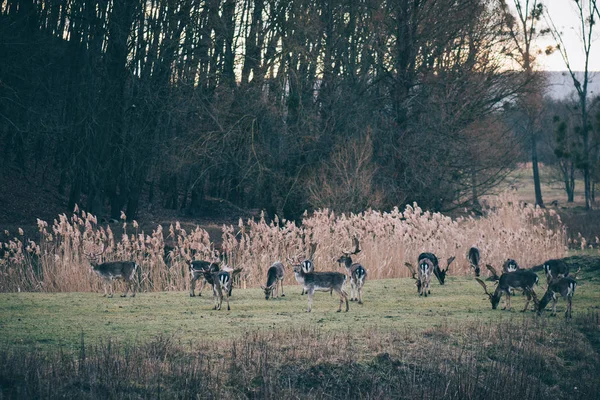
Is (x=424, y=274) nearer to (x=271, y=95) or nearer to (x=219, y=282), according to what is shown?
(x=219, y=282)

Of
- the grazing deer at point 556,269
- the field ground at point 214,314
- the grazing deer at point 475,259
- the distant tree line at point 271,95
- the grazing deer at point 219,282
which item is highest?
the distant tree line at point 271,95

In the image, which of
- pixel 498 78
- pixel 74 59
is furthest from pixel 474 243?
pixel 74 59

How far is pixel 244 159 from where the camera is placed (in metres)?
31.7

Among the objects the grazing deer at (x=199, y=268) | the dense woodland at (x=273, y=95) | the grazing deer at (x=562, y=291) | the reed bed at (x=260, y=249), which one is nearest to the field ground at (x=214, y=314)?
the grazing deer at (x=199, y=268)

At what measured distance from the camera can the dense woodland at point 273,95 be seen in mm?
31438

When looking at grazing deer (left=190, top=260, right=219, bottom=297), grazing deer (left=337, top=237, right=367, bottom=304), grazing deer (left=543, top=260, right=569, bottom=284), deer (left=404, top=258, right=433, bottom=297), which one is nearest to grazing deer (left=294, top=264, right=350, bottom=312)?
grazing deer (left=337, top=237, right=367, bottom=304)

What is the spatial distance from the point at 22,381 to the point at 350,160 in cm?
2140

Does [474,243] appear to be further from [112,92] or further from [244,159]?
[112,92]

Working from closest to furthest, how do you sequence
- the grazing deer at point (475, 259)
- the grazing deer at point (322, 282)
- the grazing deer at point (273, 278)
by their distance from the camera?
the grazing deer at point (322, 282) < the grazing deer at point (273, 278) < the grazing deer at point (475, 259)

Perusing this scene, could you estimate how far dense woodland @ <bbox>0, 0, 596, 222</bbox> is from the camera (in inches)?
1238

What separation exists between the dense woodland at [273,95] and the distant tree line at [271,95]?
0.29 feet

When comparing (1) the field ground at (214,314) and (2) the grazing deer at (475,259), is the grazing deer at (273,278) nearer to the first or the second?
(1) the field ground at (214,314)

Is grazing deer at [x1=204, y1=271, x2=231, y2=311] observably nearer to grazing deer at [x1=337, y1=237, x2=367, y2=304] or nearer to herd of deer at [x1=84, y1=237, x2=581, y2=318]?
herd of deer at [x1=84, y1=237, x2=581, y2=318]

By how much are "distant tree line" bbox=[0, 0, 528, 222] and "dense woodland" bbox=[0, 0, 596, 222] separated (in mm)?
88
